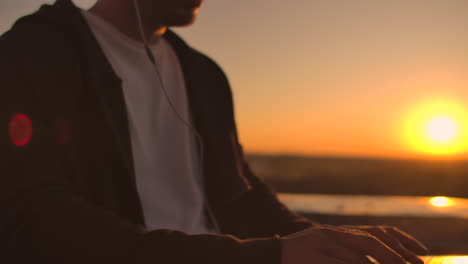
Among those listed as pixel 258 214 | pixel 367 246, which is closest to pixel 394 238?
pixel 367 246

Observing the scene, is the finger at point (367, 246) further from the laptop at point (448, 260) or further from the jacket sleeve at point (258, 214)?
the jacket sleeve at point (258, 214)

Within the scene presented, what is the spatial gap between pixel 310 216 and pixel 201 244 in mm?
1367

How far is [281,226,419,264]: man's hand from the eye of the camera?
1.89 feet

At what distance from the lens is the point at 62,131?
2.78ft

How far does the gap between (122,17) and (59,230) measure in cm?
71

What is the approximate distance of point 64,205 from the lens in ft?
2.08

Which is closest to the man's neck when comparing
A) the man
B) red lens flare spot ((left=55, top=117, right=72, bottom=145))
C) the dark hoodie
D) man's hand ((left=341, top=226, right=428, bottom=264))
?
the man

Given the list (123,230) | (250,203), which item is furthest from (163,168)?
(123,230)

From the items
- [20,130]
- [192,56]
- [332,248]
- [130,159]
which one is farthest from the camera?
[192,56]

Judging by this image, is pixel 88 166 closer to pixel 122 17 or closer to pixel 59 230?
pixel 59 230

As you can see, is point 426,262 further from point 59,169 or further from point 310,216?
point 310,216

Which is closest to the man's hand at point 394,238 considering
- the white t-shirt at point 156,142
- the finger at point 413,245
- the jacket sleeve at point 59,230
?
the finger at point 413,245

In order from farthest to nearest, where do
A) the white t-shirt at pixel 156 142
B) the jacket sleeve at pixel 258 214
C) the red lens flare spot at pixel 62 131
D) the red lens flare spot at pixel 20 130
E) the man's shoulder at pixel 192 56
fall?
the man's shoulder at pixel 192 56 → the jacket sleeve at pixel 258 214 → the white t-shirt at pixel 156 142 → the red lens flare spot at pixel 62 131 → the red lens flare spot at pixel 20 130

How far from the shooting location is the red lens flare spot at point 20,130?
2.29 feet
